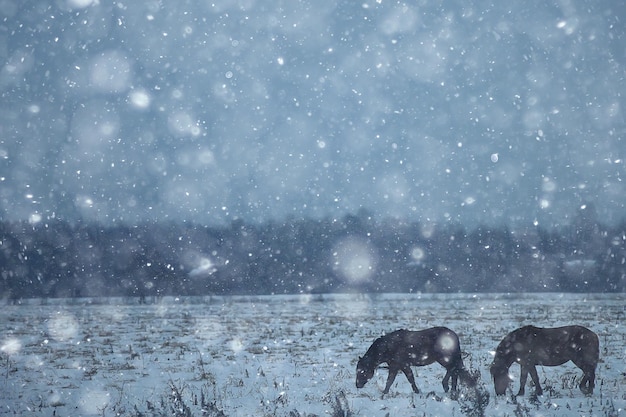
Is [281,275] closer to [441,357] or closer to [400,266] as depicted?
[400,266]

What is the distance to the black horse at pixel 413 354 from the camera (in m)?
10.1

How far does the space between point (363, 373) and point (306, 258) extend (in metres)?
60.8

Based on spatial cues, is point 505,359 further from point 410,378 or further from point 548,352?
point 410,378

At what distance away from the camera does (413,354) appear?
10.4 metres

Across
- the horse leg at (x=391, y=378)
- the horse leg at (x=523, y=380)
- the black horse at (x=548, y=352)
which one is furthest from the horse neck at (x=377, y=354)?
the horse leg at (x=523, y=380)

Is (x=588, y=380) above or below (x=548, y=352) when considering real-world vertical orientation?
A: below

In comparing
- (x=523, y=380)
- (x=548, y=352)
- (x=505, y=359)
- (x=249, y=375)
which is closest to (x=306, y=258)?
(x=249, y=375)

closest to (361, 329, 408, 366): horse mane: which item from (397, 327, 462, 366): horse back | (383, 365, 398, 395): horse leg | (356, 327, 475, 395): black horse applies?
(356, 327, 475, 395): black horse

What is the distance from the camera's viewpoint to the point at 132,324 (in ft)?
76.1

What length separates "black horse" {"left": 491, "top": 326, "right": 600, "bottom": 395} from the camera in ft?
31.5

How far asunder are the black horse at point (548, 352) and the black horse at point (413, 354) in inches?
30.0

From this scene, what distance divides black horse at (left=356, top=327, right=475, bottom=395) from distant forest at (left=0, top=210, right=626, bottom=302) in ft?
142

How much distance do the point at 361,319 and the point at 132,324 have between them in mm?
9964

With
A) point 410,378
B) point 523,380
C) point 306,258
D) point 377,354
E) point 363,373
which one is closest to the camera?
point 523,380
